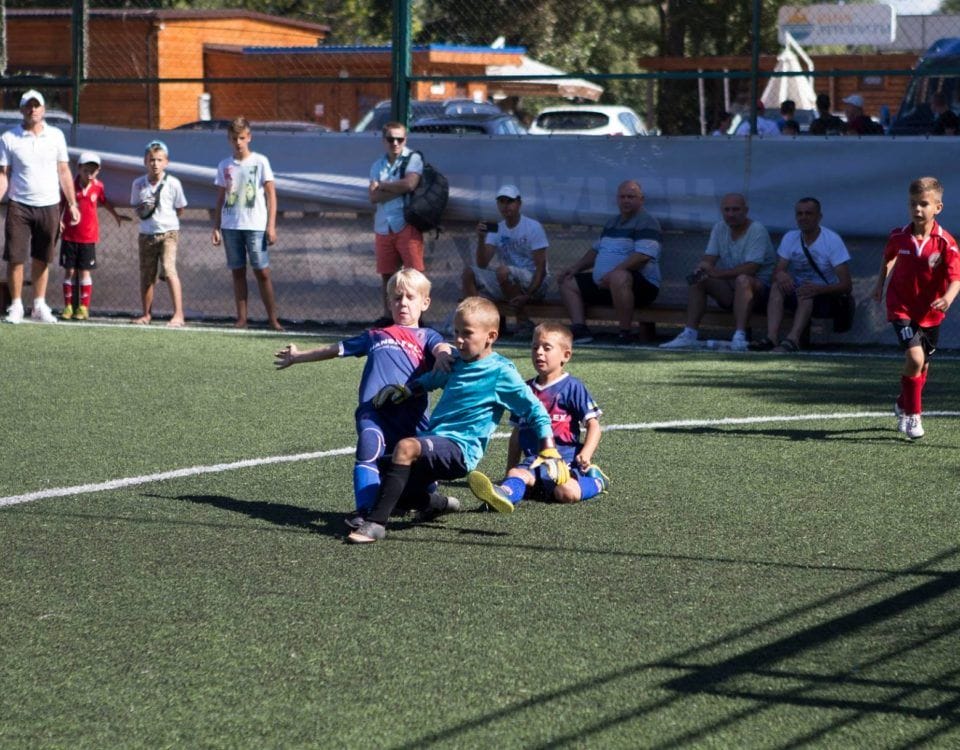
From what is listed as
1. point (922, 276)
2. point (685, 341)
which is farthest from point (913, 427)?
point (685, 341)

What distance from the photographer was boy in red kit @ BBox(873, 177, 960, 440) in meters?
8.53

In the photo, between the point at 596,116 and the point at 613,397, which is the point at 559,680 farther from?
the point at 596,116

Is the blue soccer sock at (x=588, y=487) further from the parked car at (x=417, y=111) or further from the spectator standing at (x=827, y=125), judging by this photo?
the parked car at (x=417, y=111)

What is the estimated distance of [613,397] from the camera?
9953 millimetres

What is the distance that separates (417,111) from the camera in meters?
15.9

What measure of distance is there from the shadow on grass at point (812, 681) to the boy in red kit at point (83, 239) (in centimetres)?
Result: 1131

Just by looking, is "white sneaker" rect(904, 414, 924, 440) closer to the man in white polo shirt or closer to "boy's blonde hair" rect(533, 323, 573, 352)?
"boy's blonde hair" rect(533, 323, 573, 352)

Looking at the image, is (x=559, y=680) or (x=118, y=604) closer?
(x=559, y=680)

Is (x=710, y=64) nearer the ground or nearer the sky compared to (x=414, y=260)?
nearer the sky

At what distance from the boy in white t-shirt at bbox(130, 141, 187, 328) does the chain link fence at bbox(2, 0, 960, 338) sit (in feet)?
2.42

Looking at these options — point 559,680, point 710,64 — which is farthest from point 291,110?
point 559,680

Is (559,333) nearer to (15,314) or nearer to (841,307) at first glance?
(841,307)

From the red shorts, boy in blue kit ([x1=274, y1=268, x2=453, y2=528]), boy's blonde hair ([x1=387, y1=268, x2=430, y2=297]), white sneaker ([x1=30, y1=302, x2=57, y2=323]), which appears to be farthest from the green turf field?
white sneaker ([x1=30, y1=302, x2=57, y2=323])

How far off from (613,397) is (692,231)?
4386 mm
